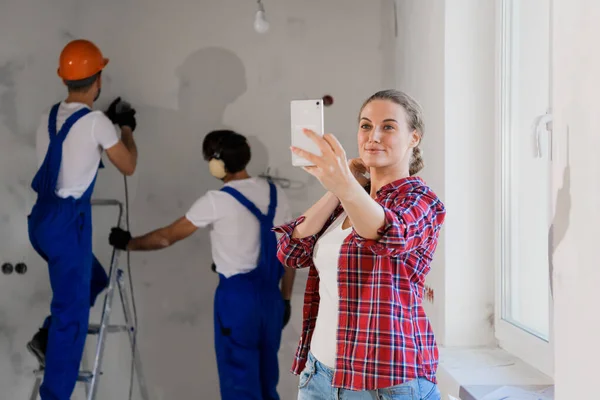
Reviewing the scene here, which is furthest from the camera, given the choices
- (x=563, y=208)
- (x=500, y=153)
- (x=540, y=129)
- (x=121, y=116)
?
(x=121, y=116)

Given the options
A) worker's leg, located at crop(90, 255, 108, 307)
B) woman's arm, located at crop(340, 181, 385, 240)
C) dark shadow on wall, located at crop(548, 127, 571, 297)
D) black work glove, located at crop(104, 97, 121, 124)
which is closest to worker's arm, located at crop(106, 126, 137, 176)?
black work glove, located at crop(104, 97, 121, 124)

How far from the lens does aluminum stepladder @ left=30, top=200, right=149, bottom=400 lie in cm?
282

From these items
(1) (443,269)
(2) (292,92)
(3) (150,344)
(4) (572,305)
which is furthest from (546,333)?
(3) (150,344)

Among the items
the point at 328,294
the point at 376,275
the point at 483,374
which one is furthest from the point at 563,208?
the point at 483,374

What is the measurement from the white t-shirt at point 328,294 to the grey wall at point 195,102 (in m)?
1.83

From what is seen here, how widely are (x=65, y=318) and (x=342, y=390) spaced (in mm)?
1654

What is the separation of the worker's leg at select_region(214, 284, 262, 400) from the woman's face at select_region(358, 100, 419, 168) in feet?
5.00

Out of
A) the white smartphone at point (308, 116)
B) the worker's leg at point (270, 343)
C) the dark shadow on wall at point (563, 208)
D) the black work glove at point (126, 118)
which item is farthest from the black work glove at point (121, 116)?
the dark shadow on wall at point (563, 208)

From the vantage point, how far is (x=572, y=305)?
37.3 inches

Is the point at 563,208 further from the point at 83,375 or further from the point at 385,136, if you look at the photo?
the point at 83,375

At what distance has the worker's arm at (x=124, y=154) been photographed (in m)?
2.80

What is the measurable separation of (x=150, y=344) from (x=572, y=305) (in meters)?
2.68

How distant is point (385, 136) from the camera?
1396 millimetres

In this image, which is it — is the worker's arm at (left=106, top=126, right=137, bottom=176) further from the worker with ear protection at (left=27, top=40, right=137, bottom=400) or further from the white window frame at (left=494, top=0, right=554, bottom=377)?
the white window frame at (left=494, top=0, right=554, bottom=377)
